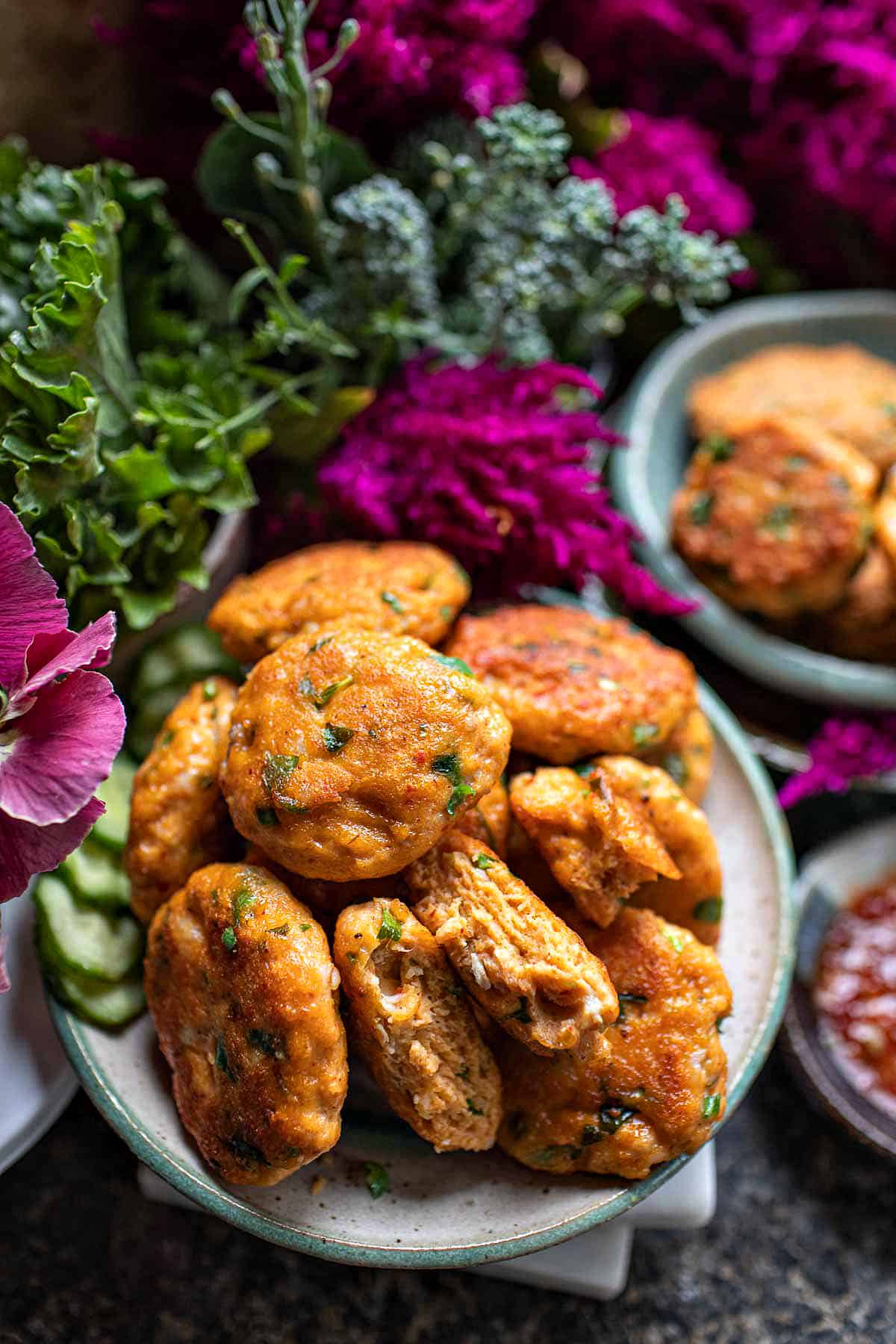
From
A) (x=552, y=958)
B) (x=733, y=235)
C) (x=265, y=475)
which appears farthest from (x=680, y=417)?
(x=552, y=958)

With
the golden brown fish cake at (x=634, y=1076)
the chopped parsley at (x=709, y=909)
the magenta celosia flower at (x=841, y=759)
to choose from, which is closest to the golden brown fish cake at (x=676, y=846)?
the chopped parsley at (x=709, y=909)

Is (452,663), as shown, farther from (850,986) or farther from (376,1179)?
(850,986)

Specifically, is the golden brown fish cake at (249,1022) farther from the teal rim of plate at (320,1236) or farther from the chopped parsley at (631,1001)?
the chopped parsley at (631,1001)

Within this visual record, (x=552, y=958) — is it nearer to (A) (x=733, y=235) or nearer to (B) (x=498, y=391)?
(B) (x=498, y=391)

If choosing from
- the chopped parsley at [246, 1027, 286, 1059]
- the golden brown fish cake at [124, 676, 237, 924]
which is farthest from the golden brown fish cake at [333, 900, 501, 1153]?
the golden brown fish cake at [124, 676, 237, 924]

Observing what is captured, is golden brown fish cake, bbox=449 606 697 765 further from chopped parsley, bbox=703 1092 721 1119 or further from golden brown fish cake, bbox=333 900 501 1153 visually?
chopped parsley, bbox=703 1092 721 1119

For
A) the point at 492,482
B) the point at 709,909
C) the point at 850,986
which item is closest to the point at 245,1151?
the point at 709,909
